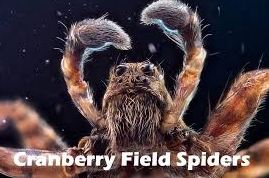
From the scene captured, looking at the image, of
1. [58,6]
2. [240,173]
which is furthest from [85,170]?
[58,6]

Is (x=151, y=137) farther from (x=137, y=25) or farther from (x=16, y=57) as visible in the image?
(x=16, y=57)

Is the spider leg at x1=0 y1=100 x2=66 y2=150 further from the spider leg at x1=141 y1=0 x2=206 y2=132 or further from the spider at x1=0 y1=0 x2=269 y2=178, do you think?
the spider leg at x1=141 y1=0 x2=206 y2=132

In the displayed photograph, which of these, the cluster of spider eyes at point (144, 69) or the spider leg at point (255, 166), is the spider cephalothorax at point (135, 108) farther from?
the spider leg at point (255, 166)

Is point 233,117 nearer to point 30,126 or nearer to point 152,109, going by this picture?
point 152,109

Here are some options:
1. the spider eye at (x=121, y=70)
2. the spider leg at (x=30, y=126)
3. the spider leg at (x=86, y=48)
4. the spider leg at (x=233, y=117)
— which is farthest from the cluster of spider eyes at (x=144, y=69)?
the spider leg at (x=30, y=126)

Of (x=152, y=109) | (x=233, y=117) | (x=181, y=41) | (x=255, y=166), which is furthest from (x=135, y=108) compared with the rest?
(x=255, y=166)

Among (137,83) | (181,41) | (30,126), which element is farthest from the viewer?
(30,126)

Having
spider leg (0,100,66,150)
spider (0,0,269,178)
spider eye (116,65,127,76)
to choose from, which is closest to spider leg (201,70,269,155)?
spider (0,0,269,178)
